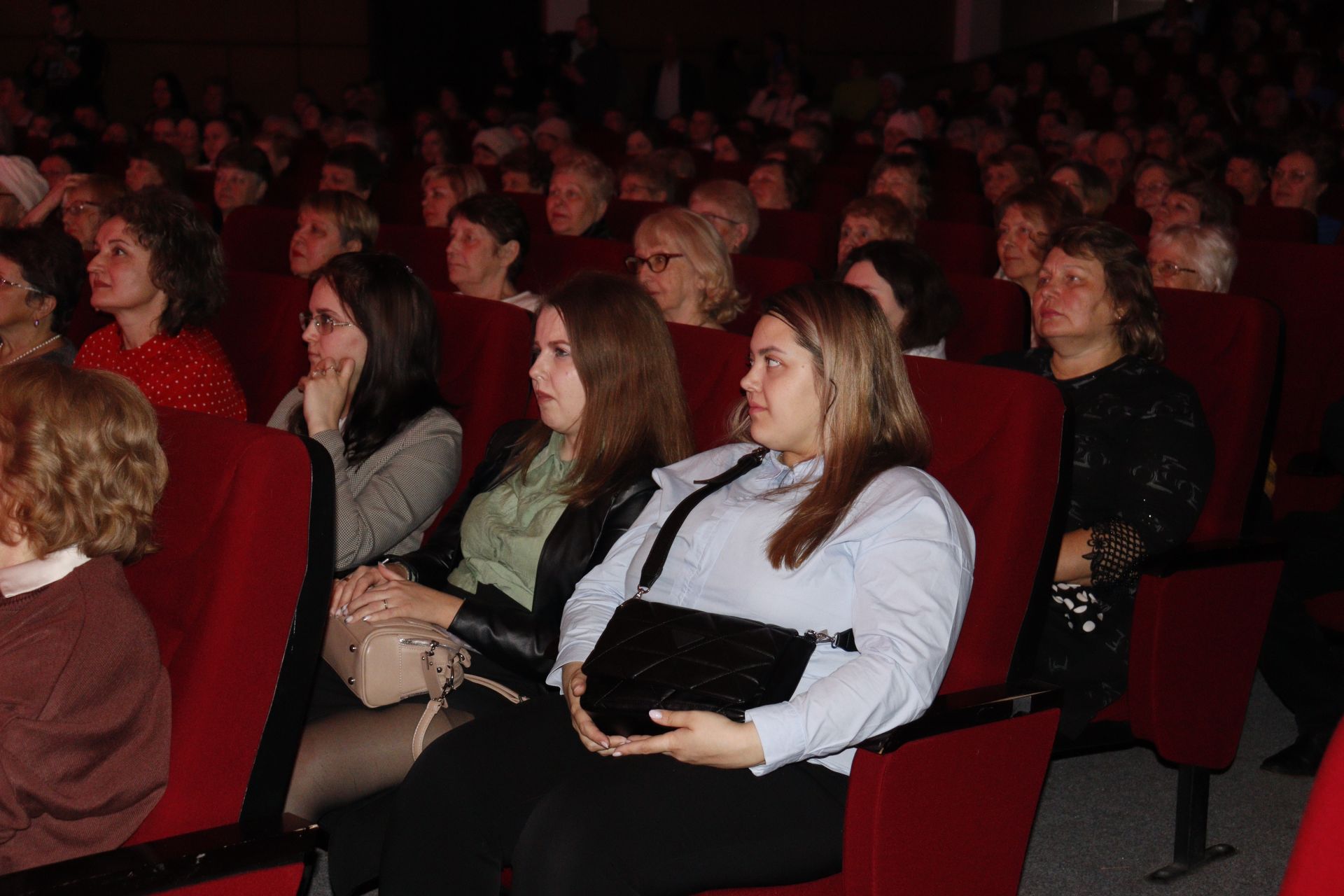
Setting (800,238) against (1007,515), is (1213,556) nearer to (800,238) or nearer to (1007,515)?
(1007,515)

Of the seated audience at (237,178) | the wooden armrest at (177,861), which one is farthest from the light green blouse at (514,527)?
the seated audience at (237,178)

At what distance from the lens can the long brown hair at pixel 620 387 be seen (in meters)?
2.02

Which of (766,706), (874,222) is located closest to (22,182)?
(874,222)

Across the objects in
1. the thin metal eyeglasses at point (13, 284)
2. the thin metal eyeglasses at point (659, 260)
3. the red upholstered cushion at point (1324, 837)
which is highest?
the thin metal eyeglasses at point (659, 260)

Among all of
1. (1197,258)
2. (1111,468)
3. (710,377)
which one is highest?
(1197,258)

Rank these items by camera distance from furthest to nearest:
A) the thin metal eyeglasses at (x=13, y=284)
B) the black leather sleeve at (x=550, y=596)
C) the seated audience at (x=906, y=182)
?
the seated audience at (x=906, y=182) → the thin metal eyeglasses at (x=13, y=284) → the black leather sleeve at (x=550, y=596)

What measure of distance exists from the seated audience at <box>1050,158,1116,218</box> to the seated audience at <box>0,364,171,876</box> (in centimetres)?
371

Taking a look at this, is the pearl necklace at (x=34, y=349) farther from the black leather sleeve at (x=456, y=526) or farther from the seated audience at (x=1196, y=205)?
the seated audience at (x=1196, y=205)

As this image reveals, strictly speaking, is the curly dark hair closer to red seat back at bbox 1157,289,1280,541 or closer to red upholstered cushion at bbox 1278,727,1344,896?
red seat back at bbox 1157,289,1280,541

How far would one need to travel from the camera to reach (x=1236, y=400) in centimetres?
240

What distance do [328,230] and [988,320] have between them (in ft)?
6.16

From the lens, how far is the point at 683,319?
10.7 ft

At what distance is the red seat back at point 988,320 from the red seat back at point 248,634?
6.58ft

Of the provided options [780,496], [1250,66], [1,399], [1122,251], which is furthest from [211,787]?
[1250,66]
